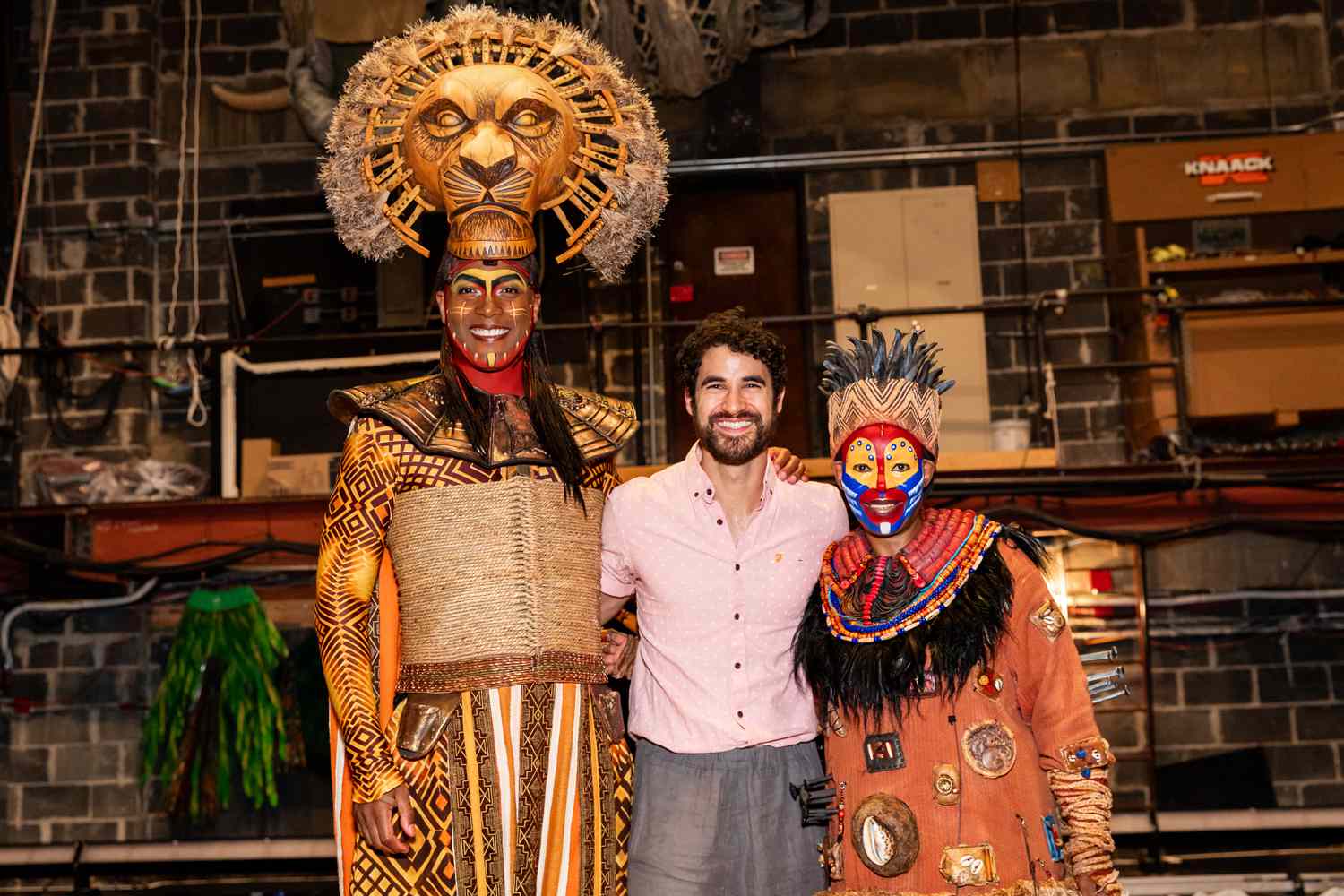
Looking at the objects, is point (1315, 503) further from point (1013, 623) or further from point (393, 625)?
point (393, 625)

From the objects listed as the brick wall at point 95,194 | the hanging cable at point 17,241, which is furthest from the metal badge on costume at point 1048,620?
the brick wall at point 95,194

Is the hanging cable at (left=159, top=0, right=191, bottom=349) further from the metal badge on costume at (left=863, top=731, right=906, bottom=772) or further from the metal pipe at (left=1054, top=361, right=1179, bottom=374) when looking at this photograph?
the metal badge on costume at (left=863, top=731, right=906, bottom=772)

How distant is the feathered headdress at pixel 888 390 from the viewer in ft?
10.1

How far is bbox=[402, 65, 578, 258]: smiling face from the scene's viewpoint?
10.6 ft

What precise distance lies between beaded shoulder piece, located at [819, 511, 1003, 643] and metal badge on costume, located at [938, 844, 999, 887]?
0.45 meters

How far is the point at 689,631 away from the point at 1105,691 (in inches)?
35.7

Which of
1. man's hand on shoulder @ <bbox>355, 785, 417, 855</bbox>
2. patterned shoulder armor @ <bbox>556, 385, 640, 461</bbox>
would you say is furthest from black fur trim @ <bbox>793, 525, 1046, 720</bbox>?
man's hand on shoulder @ <bbox>355, 785, 417, 855</bbox>

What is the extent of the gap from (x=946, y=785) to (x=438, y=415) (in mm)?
1354

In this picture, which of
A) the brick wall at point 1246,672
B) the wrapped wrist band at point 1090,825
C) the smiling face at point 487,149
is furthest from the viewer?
the brick wall at point 1246,672

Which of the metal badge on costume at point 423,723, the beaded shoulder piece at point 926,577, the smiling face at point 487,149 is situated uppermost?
the smiling face at point 487,149

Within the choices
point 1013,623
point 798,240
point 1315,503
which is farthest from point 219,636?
point 1315,503

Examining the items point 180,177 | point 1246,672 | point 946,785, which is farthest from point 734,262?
point 946,785

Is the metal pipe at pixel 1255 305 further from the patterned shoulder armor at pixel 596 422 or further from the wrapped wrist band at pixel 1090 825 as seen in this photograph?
the wrapped wrist band at pixel 1090 825

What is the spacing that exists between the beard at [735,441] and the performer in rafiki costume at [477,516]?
305 mm
